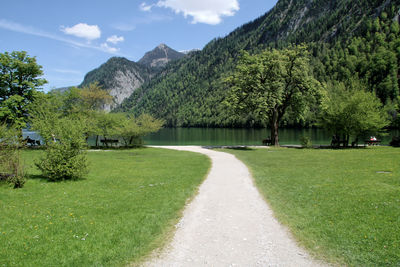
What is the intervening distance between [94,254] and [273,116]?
40056 millimetres

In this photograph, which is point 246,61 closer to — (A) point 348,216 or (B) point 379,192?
(B) point 379,192

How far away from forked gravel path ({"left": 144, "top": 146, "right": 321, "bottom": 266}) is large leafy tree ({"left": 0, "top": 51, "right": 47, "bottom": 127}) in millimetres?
38612

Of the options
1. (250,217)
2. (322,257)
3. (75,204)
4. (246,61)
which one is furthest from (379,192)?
(246,61)

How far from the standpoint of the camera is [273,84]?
4066cm

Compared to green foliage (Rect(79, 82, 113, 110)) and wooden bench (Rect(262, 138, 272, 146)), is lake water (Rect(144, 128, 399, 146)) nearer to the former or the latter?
wooden bench (Rect(262, 138, 272, 146))

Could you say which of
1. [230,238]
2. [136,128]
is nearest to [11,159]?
[230,238]

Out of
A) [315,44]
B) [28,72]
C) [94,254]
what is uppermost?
[315,44]

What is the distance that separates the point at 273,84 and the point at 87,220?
36.8 meters

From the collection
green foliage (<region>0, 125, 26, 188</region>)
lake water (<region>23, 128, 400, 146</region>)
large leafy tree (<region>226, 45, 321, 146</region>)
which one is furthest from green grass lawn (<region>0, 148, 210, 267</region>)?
lake water (<region>23, 128, 400, 146</region>)

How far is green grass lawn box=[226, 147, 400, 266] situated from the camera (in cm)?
660

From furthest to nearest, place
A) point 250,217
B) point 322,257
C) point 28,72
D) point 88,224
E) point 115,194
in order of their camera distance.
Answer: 1. point 28,72
2. point 115,194
3. point 250,217
4. point 88,224
5. point 322,257

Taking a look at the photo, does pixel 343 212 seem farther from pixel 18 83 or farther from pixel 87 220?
pixel 18 83

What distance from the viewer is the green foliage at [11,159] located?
46.9ft

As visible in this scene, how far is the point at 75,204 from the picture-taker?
11117mm
